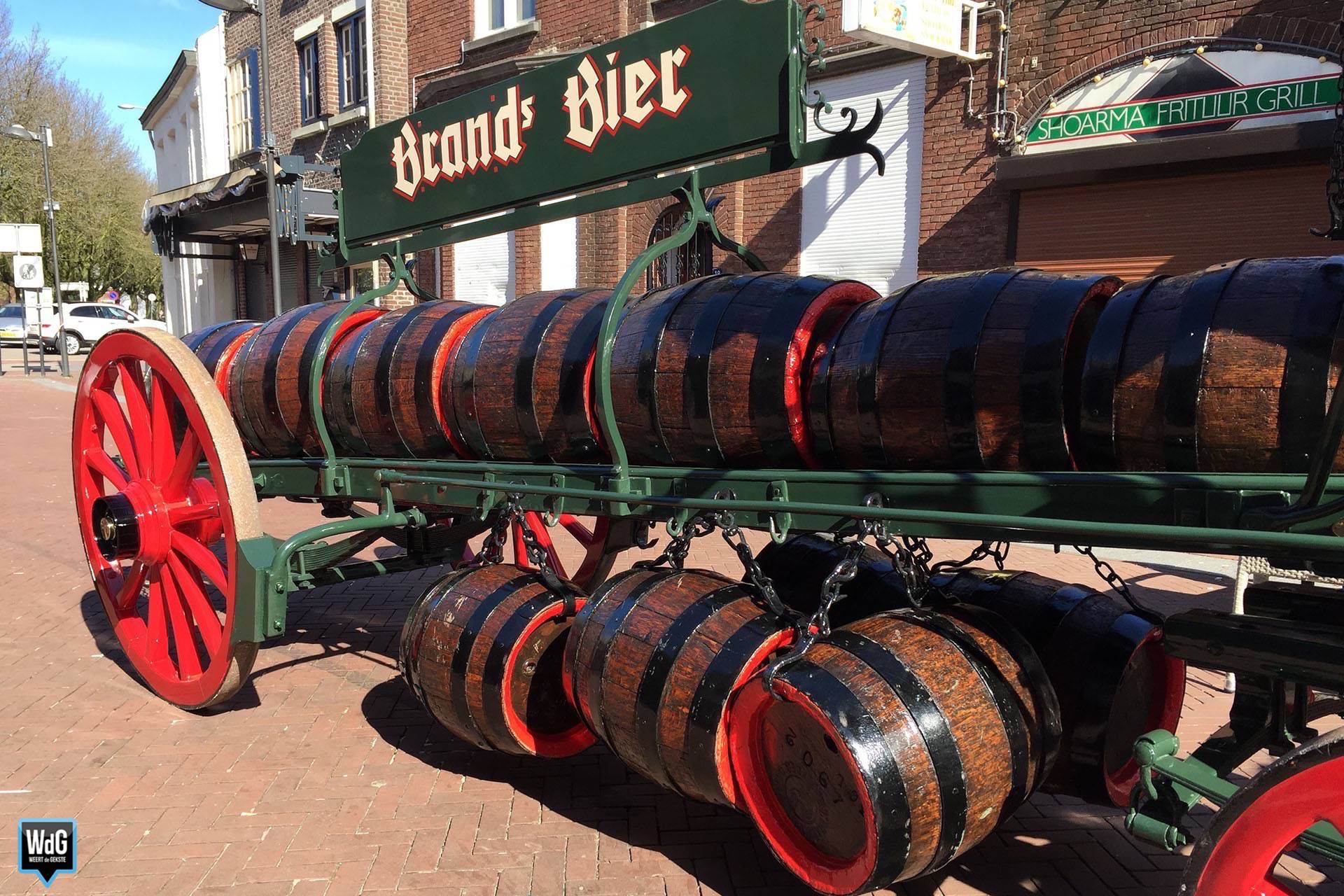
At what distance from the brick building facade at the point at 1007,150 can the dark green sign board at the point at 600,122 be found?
4.59 m

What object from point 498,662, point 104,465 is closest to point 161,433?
point 104,465

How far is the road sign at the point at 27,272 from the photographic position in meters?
19.9

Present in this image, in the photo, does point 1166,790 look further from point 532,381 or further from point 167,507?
point 167,507

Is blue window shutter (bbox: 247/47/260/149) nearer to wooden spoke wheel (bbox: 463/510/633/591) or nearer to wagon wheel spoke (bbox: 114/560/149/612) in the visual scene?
wagon wheel spoke (bbox: 114/560/149/612)

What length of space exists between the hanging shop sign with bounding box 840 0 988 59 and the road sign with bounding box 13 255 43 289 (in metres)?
18.6

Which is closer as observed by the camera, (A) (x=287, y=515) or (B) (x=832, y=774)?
(B) (x=832, y=774)

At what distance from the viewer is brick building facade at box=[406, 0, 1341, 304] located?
7328 mm

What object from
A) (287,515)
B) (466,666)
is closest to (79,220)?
(287,515)

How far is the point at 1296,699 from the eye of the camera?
2115 millimetres

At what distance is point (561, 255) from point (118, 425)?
978 centimetres

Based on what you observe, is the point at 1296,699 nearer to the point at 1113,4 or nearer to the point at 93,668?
the point at 93,668

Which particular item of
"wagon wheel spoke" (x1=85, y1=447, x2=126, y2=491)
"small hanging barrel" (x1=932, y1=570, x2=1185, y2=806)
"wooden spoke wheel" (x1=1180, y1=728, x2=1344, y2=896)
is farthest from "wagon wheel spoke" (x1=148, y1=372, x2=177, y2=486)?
"wooden spoke wheel" (x1=1180, y1=728, x2=1344, y2=896)

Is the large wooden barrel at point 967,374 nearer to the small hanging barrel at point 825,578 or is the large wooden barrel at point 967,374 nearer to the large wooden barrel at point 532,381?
the small hanging barrel at point 825,578

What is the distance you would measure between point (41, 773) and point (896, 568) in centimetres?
309
